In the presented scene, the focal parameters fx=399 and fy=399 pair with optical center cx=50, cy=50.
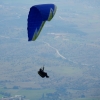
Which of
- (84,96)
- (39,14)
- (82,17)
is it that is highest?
(39,14)

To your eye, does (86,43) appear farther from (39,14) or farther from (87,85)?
(39,14)

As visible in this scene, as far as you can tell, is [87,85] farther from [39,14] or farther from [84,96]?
[39,14]

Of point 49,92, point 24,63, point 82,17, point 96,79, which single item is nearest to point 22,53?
point 24,63

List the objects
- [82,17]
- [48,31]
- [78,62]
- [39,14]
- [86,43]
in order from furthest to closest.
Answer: [82,17]
[48,31]
[86,43]
[78,62]
[39,14]

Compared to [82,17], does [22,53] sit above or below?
above

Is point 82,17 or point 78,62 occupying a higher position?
point 78,62

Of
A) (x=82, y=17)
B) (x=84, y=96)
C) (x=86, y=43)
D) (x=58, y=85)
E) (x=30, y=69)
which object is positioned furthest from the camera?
(x=82, y=17)

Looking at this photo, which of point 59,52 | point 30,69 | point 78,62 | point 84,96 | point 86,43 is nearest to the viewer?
point 84,96

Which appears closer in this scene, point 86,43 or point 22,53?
point 22,53

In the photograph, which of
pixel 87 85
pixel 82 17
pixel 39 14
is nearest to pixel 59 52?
pixel 87 85
